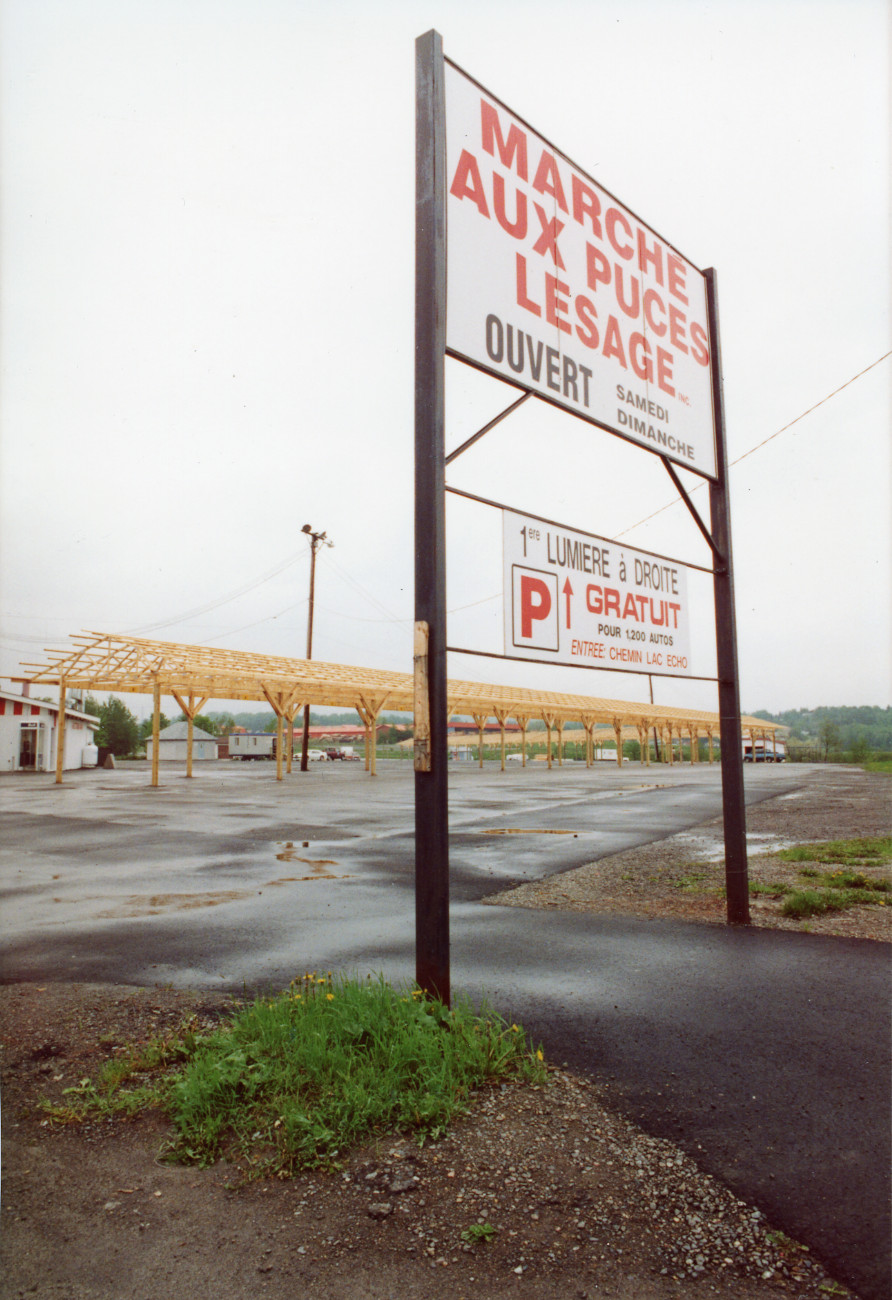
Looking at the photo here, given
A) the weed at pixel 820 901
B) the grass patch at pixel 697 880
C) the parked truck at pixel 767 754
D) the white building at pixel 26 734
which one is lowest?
the parked truck at pixel 767 754

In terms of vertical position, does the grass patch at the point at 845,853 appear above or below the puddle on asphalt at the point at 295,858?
above

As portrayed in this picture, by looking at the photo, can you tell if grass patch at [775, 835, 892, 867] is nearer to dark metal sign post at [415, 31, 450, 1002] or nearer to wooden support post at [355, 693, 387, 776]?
dark metal sign post at [415, 31, 450, 1002]

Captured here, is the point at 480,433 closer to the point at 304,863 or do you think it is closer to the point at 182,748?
the point at 304,863

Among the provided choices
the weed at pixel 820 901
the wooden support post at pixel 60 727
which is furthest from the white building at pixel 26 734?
the weed at pixel 820 901

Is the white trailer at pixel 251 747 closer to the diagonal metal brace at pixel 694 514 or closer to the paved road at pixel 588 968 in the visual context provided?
the paved road at pixel 588 968

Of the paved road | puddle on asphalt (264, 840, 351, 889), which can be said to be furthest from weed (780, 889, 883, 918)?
puddle on asphalt (264, 840, 351, 889)

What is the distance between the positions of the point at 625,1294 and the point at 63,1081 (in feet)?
8.61

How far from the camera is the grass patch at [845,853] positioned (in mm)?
9164

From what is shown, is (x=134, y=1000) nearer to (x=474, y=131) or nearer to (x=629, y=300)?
(x=474, y=131)

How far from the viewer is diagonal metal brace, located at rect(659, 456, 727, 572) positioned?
633 cm

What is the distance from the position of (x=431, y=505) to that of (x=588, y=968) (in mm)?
3271

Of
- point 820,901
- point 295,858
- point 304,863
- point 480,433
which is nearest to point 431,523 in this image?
point 480,433

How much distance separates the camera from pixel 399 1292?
214 cm

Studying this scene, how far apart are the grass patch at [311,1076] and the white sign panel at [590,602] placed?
6.62ft
